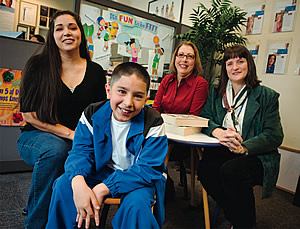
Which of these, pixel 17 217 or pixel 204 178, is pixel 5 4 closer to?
pixel 17 217

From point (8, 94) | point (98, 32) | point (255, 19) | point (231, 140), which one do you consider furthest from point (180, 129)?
point (255, 19)

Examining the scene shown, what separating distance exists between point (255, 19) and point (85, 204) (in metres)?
3.18

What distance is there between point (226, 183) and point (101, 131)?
872mm

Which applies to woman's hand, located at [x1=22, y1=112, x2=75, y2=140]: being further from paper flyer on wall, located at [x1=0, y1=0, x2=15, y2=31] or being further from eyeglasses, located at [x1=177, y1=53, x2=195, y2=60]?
paper flyer on wall, located at [x1=0, y1=0, x2=15, y2=31]

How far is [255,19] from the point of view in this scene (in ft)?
10.1

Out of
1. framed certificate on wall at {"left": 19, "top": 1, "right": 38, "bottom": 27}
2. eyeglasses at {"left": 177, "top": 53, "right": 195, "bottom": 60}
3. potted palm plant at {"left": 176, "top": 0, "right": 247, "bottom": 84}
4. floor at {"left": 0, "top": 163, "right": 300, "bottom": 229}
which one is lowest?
floor at {"left": 0, "top": 163, "right": 300, "bottom": 229}

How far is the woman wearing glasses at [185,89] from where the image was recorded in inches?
80.0

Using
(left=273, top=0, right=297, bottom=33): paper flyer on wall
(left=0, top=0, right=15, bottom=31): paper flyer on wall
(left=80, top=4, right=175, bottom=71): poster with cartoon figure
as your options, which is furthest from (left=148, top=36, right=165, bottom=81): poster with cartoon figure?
(left=0, top=0, right=15, bottom=31): paper flyer on wall

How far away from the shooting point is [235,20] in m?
2.81

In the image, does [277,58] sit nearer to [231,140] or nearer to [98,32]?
[231,140]

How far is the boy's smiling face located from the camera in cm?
108

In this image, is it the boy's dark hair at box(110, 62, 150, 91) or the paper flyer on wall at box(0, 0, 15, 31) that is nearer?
the boy's dark hair at box(110, 62, 150, 91)

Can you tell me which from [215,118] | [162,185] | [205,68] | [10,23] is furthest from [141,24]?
[10,23]

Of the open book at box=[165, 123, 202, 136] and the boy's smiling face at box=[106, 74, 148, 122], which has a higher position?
the boy's smiling face at box=[106, 74, 148, 122]
